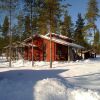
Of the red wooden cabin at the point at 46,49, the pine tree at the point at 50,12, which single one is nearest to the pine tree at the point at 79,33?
the red wooden cabin at the point at 46,49

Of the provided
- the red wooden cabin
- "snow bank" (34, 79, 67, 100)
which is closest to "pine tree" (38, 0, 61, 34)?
the red wooden cabin

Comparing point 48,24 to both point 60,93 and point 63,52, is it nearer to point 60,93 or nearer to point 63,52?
point 63,52

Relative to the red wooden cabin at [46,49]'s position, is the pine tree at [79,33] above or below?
above

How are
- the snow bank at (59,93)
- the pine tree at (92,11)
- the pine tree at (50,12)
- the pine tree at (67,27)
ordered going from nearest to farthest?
the snow bank at (59,93) < the pine tree at (50,12) < the pine tree at (92,11) < the pine tree at (67,27)

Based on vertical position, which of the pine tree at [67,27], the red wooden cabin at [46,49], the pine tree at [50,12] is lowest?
the red wooden cabin at [46,49]

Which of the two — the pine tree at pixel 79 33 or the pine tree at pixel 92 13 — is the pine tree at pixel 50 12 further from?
the pine tree at pixel 79 33

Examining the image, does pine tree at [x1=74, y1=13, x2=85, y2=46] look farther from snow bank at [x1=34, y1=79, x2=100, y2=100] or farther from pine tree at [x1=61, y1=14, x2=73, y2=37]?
snow bank at [x1=34, y1=79, x2=100, y2=100]

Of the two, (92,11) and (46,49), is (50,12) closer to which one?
(46,49)

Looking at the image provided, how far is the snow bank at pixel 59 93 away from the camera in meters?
10.4

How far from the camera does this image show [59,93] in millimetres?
10688

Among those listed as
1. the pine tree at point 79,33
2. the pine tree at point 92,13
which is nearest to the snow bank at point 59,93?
the pine tree at point 92,13

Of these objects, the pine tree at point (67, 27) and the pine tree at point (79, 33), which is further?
the pine tree at point (67, 27)

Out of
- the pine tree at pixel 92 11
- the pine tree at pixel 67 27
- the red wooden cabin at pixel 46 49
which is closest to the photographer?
the red wooden cabin at pixel 46 49

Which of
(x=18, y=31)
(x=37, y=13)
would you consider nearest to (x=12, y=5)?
(x=37, y=13)
